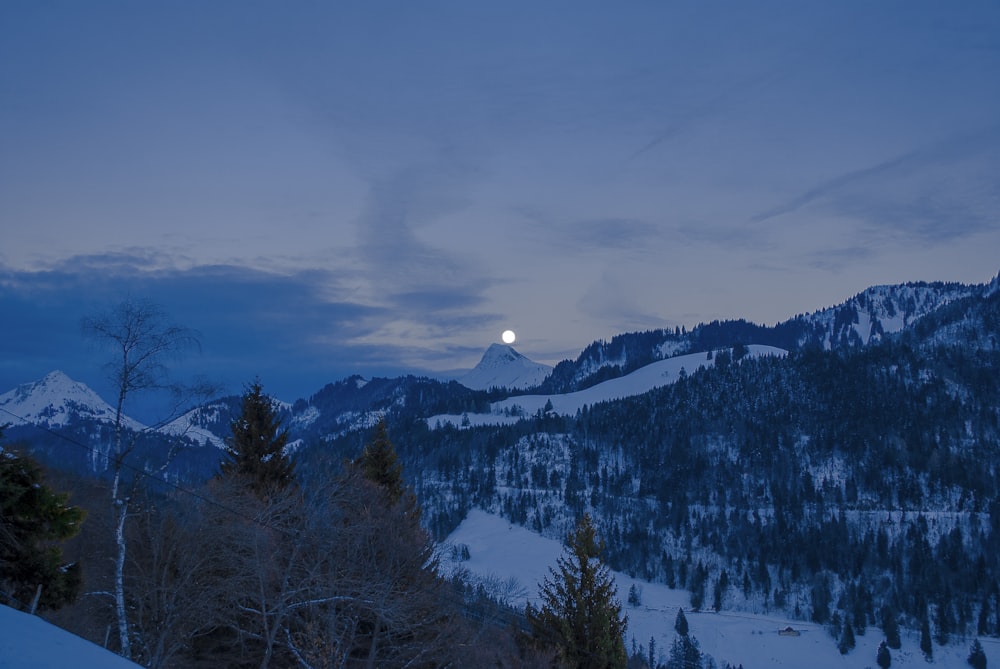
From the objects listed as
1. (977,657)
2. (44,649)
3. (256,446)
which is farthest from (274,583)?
(977,657)

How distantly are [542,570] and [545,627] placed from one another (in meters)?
136

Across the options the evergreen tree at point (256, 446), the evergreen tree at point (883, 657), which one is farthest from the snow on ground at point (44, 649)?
the evergreen tree at point (883, 657)

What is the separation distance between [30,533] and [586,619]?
2087 cm

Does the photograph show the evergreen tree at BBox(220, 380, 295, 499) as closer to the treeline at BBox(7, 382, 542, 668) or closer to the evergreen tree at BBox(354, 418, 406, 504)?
the treeline at BBox(7, 382, 542, 668)

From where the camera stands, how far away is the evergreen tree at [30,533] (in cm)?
1452

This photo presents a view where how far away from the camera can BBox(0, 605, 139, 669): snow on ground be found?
6.40m

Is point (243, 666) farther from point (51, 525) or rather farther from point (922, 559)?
point (922, 559)

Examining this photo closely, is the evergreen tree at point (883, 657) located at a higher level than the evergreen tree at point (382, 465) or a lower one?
lower

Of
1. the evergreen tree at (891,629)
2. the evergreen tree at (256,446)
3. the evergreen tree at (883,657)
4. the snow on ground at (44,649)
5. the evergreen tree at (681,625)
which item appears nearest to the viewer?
the snow on ground at (44,649)

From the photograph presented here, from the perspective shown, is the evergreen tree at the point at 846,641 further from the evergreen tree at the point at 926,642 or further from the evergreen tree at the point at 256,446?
the evergreen tree at the point at 256,446

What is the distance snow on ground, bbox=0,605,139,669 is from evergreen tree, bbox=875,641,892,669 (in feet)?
492

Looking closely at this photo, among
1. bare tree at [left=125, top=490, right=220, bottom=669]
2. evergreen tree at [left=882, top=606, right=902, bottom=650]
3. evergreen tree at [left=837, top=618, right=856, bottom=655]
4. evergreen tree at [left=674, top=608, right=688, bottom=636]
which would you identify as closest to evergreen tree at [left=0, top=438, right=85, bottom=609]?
bare tree at [left=125, top=490, right=220, bottom=669]

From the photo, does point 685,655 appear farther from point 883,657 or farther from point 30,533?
point 30,533

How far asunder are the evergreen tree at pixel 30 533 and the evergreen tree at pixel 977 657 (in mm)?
154547
